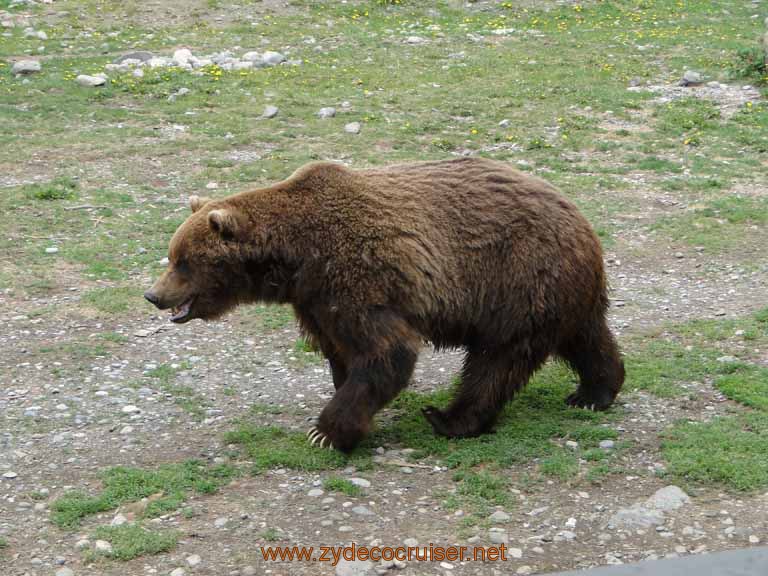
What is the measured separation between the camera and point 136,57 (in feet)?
50.5

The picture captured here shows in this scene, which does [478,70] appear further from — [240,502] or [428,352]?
[240,502]

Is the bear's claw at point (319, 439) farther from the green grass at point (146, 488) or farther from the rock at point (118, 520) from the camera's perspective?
the rock at point (118, 520)

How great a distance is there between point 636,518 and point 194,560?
7.12 ft

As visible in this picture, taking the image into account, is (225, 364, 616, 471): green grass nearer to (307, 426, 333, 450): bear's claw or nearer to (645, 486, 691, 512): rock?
(307, 426, 333, 450): bear's claw

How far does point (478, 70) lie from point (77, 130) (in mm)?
6044

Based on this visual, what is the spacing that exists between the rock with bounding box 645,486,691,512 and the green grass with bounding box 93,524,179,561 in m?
2.40

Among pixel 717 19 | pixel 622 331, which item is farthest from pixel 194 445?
pixel 717 19

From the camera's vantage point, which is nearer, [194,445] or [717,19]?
[194,445]

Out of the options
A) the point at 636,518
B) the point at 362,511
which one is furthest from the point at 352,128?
the point at 636,518

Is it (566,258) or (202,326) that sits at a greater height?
(566,258)

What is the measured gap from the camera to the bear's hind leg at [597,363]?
6.18 metres

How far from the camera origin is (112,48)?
53.2ft

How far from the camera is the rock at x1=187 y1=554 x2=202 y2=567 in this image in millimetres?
4647

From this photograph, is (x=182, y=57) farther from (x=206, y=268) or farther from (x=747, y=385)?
(x=747, y=385)
